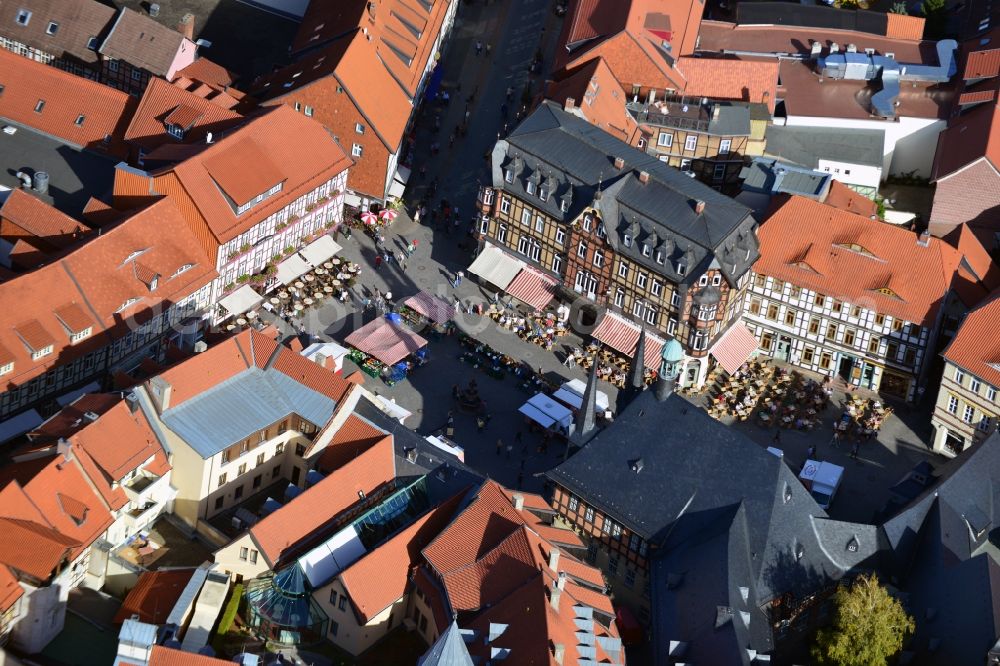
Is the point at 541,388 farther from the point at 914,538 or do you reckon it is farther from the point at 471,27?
the point at 471,27

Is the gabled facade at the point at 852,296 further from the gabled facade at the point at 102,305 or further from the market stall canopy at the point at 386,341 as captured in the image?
the gabled facade at the point at 102,305

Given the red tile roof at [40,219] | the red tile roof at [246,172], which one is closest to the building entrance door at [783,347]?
the red tile roof at [246,172]

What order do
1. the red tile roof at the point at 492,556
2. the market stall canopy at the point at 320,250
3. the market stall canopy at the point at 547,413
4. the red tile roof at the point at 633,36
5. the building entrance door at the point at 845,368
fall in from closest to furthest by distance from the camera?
the red tile roof at the point at 492,556
the market stall canopy at the point at 547,413
the building entrance door at the point at 845,368
the market stall canopy at the point at 320,250
the red tile roof at the point at 633,36

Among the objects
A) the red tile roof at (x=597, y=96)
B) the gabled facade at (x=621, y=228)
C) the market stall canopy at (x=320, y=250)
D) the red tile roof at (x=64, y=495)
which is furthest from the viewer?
the red tile roof at (x=597, y=96)

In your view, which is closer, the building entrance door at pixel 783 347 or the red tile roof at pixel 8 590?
the red tile roof at pixel 8 590

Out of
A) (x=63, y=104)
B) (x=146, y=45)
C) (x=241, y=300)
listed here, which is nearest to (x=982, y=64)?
(x=241, y=300)

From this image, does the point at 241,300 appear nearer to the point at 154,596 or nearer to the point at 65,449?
the point at 65,449

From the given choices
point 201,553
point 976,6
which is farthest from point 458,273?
point 976,6

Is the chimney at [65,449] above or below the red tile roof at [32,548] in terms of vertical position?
above
